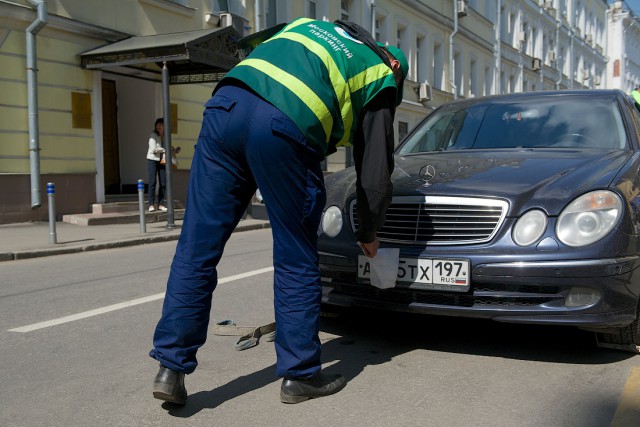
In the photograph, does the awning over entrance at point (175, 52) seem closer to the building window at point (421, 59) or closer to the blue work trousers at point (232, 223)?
the blue work trousers at point (232, 223)

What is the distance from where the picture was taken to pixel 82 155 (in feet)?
43.3

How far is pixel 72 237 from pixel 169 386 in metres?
8.12

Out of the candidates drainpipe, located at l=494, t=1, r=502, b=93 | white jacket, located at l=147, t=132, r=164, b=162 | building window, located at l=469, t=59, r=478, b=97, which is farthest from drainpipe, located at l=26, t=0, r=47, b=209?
drainpipe, located at l=494, t=1, r=502, b=93

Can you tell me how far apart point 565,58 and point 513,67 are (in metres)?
11.0

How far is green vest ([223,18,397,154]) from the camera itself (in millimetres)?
2875

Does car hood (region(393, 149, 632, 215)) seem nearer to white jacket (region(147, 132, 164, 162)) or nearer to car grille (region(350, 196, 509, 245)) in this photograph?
Answer: car grille (region(350, 196, 509, 245))

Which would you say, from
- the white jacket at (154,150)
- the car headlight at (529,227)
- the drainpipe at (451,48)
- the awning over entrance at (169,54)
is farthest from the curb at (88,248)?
the drainpipe at (451,48)

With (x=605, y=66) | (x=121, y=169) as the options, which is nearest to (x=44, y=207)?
(x=121, y=169)

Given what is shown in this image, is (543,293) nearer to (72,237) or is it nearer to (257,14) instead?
(72,237)

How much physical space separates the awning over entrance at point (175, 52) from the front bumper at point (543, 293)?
9916mm

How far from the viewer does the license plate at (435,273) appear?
137 inches

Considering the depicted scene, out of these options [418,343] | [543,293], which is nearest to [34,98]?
[418,343]

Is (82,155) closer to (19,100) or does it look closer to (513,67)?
(19,100)

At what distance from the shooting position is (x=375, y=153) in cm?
308
